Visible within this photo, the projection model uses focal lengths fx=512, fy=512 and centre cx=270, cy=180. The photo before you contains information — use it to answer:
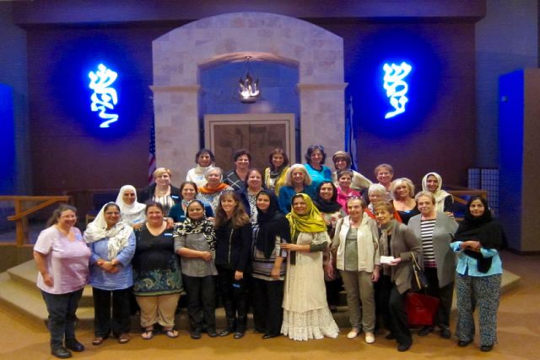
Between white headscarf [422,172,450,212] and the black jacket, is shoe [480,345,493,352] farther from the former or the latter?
the black jacket

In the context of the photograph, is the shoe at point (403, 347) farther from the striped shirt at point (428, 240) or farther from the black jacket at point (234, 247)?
the black jacket at point (234, 247)

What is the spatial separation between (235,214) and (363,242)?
1.23 m

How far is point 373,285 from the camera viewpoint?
4840 millimetres

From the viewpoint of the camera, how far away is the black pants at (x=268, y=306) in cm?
492

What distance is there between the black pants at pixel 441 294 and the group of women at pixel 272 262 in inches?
0.4

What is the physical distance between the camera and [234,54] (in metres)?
8.26

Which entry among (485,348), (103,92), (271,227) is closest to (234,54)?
(103,92)

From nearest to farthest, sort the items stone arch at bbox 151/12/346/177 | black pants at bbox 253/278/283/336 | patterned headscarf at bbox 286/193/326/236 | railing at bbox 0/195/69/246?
1. patterned headscarf at bbox 286/193/326/236
2. black pants at bbox 253/278/283/336
3. railing at bbox 0/195/69/246
4. stone arch at bbox 151/12/346/177

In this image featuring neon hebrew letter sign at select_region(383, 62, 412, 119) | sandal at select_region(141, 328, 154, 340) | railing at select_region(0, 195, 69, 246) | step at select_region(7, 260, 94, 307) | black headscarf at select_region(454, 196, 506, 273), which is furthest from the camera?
neon hebrew letter sign at select_region(383, 62, 412, 119)

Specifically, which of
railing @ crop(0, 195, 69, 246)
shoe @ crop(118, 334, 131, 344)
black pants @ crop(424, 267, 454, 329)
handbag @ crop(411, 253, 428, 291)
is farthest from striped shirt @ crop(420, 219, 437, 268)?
railing @ crop(0, 195, 69, 246)

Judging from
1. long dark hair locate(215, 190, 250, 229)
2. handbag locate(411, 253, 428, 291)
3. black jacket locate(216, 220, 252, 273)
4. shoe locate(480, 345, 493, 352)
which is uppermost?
long dark hair locate(215, 190, 250, 229)

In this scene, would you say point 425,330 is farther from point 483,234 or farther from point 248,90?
point 248,90

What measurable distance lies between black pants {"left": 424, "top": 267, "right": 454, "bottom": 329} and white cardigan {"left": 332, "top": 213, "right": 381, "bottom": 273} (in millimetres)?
610

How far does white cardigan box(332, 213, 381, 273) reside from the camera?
4.70m
